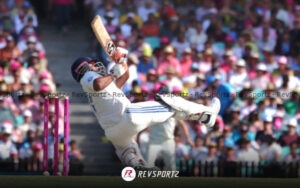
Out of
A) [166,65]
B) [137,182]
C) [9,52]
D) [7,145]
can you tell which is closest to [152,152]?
[7,145]

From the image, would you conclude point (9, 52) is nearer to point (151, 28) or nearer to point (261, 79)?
point (151, 28)

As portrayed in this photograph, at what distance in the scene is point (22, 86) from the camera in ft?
59.3

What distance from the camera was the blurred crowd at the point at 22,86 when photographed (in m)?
17.0

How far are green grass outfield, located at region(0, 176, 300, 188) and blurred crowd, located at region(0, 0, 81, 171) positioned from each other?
471 centimetres

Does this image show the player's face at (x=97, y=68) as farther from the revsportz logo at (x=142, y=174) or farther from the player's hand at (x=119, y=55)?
the revsportz logo at (x=142, y=174)

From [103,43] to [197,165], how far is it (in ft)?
14.4

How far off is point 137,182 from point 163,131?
451 cm

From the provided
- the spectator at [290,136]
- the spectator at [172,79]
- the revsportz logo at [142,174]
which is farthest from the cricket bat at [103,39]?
the spectator at [172,79]

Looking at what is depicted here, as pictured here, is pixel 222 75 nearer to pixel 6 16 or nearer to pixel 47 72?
pixel 47 72

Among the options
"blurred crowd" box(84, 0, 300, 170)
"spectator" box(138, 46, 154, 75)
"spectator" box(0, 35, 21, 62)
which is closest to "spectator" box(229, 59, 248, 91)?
"blurred crowd" box(84, 0, 300, 170)

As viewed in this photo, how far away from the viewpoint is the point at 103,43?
509 inches

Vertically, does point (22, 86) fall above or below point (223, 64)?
below

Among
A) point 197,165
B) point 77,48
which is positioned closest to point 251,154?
point 197,165

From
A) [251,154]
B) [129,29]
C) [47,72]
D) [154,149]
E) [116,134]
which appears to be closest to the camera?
[116,134]
